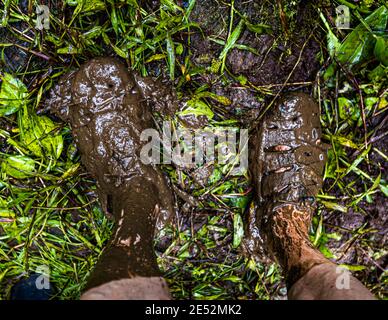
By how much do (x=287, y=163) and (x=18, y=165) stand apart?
149 centimetres

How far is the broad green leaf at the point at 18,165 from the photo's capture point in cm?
210

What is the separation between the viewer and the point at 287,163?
211cm

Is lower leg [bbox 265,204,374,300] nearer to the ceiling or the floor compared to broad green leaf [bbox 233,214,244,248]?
nearer to the ceiling

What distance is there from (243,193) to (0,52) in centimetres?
156

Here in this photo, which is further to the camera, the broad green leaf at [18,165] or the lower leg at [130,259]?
the broad green leaf at [18,165]

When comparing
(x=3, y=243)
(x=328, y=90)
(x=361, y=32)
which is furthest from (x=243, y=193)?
(x=3, y=243)

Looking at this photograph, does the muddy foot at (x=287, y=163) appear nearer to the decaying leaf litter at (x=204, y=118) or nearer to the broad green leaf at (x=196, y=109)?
the decaying leaf litter at (x=204, y=118)

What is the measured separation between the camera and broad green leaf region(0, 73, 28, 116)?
2.05m

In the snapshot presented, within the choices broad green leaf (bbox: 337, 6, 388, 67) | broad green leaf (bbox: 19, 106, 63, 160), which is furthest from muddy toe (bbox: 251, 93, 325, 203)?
broad green leaf (bbox: 19, 106, 63, 160)

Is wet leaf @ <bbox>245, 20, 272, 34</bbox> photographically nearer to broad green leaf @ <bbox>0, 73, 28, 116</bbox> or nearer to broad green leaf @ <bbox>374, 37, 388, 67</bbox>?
broad green leaf @ <bbox>374, 37, 388, 67</bbox>

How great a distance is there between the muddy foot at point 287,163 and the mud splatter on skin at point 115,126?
537 mm

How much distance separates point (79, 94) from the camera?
200cm

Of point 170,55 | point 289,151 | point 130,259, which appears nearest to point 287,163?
point 289,151

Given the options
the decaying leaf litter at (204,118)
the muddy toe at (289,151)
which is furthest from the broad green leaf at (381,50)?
the muddy toe at (289,151)
